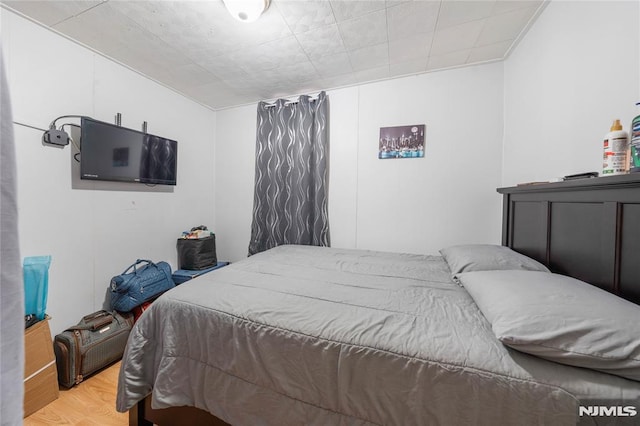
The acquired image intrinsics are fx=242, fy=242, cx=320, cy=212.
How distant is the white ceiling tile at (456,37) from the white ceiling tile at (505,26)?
0.18 ft

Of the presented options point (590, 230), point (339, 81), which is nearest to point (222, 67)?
point (339, 81)

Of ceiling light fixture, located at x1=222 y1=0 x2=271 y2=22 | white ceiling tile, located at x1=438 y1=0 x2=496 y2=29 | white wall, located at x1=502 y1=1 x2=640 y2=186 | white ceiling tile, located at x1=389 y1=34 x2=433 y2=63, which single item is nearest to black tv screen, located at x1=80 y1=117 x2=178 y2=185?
ceiling light fixture, located at x1=222 y1=0 x2=271 y2=22

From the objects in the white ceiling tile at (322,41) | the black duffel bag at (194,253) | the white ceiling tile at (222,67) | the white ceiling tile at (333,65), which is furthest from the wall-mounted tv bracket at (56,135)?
the white ceiling tile at (333,65)

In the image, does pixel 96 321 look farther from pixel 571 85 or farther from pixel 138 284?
pixel 571 85

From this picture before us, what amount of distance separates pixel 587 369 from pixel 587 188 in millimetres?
853

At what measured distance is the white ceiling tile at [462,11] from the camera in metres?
1.67

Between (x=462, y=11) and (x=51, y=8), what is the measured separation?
9.51 feet

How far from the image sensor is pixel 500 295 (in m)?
1.01

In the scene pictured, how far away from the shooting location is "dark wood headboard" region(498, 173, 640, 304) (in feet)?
3.19

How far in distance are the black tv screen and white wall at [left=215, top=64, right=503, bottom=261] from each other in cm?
190

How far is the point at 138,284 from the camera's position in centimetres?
224

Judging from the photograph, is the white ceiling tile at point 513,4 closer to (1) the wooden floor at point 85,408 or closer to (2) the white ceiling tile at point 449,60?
(2) the white ceiling tile at point 449,60

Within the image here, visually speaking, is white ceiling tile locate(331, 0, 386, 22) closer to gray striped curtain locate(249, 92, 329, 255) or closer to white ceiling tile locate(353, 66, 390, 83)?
white ceiling tile locate(353, 66, 390, 83)

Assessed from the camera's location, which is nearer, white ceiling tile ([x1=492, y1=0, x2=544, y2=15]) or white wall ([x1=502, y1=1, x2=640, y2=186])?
white wall ([x1=502, y1=1, x2=640, y2=186])
